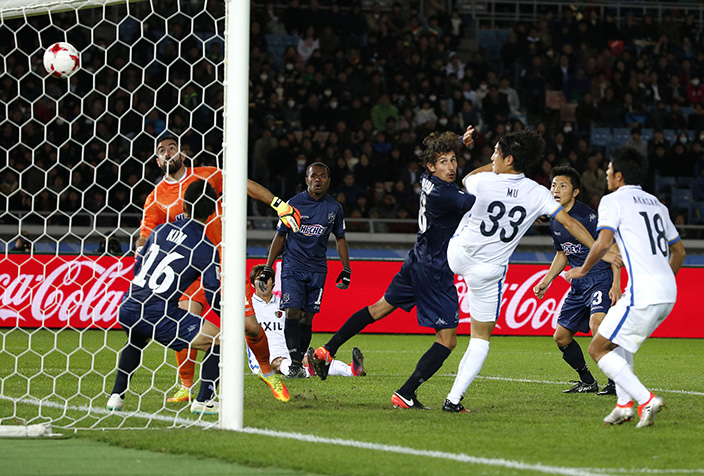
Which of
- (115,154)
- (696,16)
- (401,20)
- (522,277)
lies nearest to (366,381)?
(522,277)

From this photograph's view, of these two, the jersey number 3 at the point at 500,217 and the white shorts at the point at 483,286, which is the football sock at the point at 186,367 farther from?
the jersey number 3 at the point at 500,217

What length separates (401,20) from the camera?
20.8 meters

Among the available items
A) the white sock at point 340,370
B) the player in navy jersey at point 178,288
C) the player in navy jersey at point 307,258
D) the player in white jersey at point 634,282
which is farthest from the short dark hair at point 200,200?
the white sock at point 340,370

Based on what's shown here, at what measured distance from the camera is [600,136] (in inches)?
782

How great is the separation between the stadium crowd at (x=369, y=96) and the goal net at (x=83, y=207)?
0.24ft

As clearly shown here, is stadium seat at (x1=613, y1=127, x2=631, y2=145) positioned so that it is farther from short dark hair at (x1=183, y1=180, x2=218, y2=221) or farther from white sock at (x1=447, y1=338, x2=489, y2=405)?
short dark hair at (x1=183, y1=180, x2=218, y2=221)

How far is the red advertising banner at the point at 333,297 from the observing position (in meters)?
13.0

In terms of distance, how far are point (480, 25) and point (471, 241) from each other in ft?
54.2

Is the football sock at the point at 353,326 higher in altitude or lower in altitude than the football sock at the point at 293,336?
higher

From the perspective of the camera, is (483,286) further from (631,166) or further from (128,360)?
(128,360)

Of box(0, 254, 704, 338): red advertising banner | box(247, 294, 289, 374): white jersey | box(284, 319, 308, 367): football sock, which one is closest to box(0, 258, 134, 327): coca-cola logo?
box(0, 254, 704, 338): red advertising banner

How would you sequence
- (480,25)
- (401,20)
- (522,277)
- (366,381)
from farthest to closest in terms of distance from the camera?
1. (480,25)
2. (401,20)
3. (522,277)
4. (366,381)

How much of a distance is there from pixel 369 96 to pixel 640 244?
13.7 m

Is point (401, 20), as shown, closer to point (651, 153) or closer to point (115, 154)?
point (651, 153)
